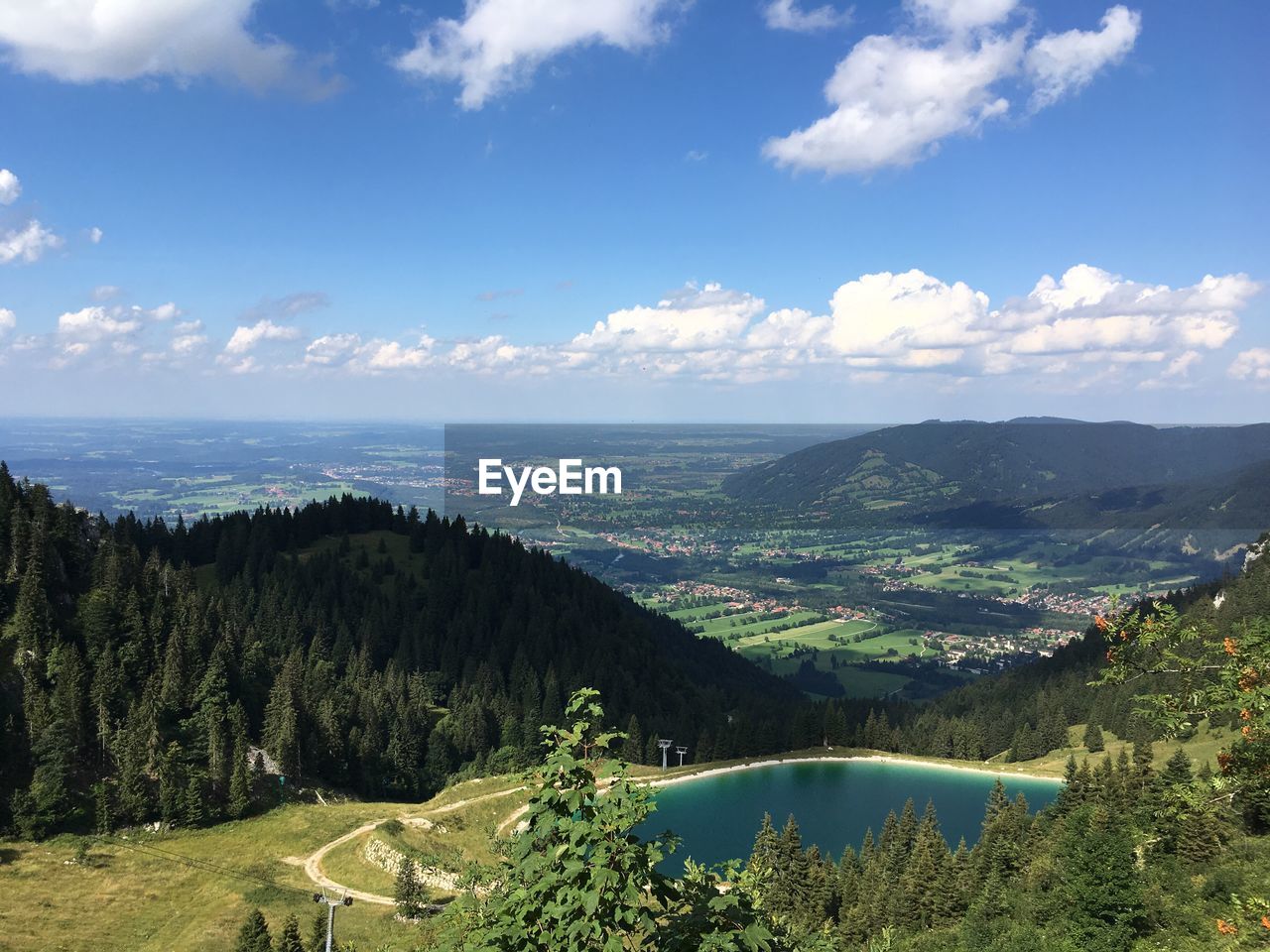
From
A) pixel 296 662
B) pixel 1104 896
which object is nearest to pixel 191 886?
pixel 296 662

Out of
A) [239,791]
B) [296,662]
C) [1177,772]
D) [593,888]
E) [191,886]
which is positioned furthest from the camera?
[296,662]

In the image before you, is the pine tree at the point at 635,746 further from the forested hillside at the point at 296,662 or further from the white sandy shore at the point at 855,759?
the white sandy shore at the point at 855,759

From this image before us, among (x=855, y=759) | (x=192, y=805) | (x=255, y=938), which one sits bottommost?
(x=855, y=759)

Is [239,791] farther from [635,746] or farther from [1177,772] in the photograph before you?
[1177,772]

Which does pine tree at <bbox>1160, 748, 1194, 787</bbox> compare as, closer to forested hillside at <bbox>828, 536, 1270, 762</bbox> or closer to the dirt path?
the dirt path

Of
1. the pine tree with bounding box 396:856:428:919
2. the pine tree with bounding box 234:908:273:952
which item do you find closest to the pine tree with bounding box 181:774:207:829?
the pine tree with bounding box 396:856:428:919

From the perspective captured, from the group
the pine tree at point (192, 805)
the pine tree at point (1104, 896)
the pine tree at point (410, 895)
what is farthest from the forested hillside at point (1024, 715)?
the pine tree at point (192, 805)

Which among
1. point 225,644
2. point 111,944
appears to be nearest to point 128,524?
point 225,644
